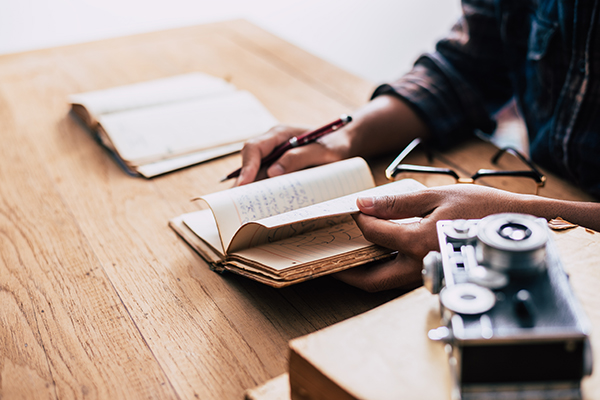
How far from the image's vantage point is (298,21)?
13.9 ft

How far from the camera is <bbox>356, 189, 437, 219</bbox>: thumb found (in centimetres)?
74

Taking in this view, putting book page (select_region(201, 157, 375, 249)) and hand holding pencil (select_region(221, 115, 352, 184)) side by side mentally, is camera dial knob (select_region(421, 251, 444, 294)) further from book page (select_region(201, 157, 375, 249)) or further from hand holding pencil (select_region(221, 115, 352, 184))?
hand holding pencil (select_region(221, 115, 352, 184))

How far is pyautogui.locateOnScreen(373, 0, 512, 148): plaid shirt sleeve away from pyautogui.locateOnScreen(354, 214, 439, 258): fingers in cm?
52

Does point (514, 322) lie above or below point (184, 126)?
above

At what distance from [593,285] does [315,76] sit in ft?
3.77

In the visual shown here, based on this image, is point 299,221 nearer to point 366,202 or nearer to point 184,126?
point 366,202

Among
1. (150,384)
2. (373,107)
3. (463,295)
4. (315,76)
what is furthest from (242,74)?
(463,295)

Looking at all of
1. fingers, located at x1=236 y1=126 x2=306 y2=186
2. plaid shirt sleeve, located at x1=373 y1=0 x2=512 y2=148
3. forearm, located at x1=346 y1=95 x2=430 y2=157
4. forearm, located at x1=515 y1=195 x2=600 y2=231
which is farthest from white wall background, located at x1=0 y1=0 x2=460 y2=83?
forearm, located at x1=515 y1=195 x2=600 y2=231

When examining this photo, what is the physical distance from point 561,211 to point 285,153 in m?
0.48

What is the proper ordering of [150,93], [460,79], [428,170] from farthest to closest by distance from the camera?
[150,93]
[460,79]
[428,170]

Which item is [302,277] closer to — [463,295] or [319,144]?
[463,295]

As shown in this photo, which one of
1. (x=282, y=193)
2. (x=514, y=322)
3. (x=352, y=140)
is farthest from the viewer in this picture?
→ (x=352, y=140)

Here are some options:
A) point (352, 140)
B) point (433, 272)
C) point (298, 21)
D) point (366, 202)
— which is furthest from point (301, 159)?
point (298, 21)

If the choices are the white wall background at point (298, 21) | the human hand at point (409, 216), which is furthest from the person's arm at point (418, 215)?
the white wall background at point (298, 21)
